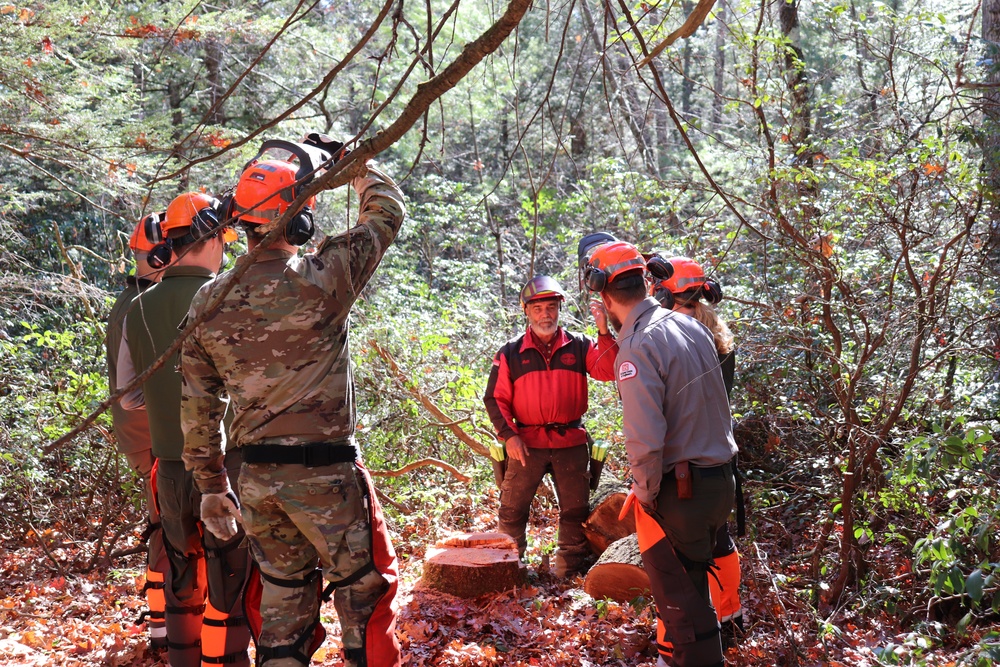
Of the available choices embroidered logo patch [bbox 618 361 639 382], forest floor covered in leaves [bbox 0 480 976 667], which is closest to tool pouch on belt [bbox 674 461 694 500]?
embroidered logo patch [bbox 618 361 639 382]

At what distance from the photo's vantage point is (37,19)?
6672 mm

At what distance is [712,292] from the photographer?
16.5ft

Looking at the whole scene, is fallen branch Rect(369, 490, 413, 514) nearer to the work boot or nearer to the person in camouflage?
the person in camouflage

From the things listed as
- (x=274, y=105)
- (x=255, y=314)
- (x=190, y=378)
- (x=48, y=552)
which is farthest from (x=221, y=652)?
(x=274, y=105)

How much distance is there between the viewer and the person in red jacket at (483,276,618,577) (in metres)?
6.45

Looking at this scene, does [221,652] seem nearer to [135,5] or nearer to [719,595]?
[719,595]

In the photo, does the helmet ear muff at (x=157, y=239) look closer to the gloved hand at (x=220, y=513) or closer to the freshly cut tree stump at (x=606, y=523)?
the gloved hand at (x=220, y=513)

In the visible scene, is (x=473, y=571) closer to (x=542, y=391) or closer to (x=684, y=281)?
(x=542, y=391)

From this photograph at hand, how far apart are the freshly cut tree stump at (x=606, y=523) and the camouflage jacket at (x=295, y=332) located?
140 inches

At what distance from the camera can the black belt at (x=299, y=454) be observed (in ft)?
11.4

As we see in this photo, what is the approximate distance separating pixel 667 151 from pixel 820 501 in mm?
16330

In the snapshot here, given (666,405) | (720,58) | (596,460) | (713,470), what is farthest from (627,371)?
(720,58)

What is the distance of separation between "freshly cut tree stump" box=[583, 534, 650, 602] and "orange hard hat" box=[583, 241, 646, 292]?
2.28 meters

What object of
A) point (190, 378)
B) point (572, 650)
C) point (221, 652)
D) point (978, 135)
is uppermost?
point (978, 135)
